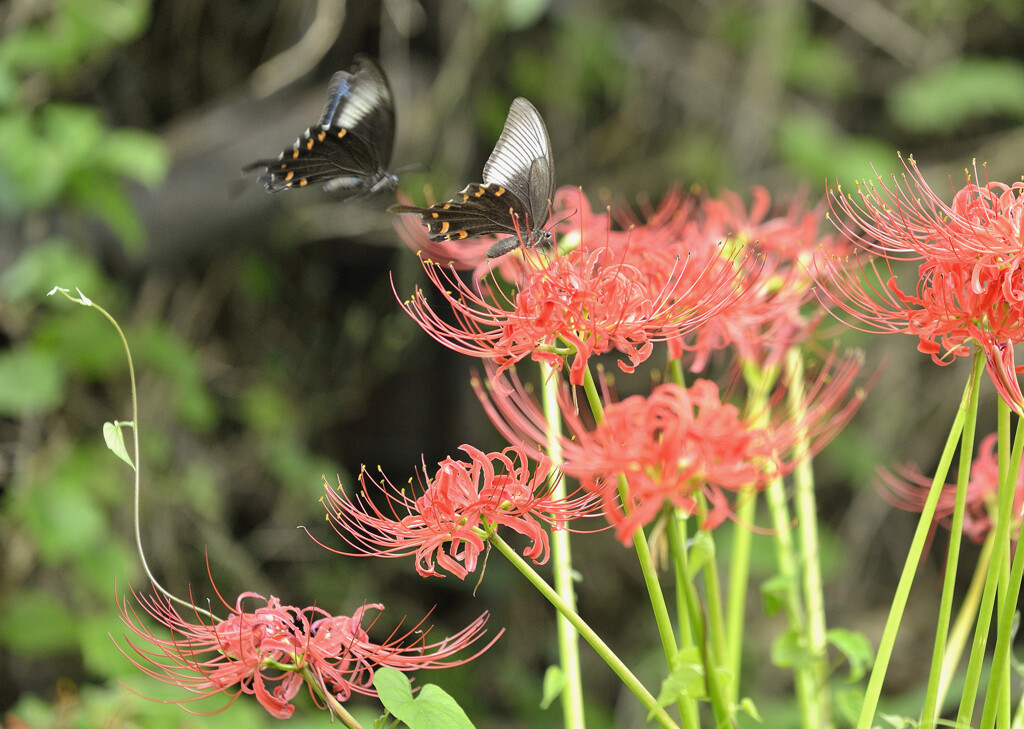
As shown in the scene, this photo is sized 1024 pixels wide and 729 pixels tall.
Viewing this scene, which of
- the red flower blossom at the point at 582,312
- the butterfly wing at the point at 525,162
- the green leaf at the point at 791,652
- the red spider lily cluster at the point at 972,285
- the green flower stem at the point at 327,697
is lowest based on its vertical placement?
the green flower stem at the point at 327,697

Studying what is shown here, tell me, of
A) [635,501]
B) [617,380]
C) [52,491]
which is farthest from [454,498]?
[617,380]

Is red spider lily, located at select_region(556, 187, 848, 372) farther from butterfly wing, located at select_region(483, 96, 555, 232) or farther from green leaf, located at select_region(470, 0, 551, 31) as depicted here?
green leaf, located at select_region(470, 0, 551, 31)

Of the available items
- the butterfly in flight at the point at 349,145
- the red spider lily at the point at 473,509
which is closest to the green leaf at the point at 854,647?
the red spider lily at the point at 473,509

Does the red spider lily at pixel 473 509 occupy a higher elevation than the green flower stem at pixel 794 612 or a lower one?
higher

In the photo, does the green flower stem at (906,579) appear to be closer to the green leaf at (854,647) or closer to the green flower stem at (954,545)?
the green flower stem at (954,545)

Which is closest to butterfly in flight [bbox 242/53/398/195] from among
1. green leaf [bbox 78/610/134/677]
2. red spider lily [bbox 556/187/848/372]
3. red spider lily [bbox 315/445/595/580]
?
red spider lily [bbox 556/187/848/372]

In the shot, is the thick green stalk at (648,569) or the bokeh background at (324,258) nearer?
the thick green stalk at (648,569)
